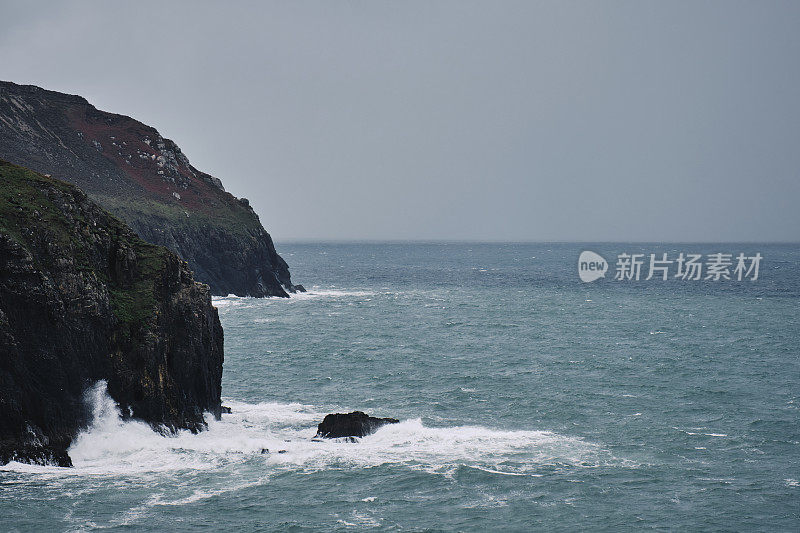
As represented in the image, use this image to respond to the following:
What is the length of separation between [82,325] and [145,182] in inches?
3863

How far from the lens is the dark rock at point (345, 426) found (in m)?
41.4

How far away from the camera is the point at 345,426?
41.6m

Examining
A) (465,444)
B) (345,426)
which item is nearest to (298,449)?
(345,426)

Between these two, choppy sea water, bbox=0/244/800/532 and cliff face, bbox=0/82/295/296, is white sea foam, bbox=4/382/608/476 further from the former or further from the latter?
cliff face, bbox=0/82/295/296

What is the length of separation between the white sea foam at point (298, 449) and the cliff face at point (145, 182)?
70.7m

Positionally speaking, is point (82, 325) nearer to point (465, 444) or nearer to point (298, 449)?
point (298, 449)

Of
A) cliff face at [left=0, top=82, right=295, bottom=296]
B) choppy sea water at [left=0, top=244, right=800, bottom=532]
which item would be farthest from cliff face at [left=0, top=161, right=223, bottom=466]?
cliff face at [left=0, top=82, right=295, bottom=296]

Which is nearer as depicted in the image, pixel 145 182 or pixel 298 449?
pixel 298 449

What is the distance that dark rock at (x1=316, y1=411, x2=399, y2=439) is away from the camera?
1631 inches

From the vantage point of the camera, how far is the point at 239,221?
129125 mm

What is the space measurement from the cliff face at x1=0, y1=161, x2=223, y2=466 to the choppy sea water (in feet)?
4.61

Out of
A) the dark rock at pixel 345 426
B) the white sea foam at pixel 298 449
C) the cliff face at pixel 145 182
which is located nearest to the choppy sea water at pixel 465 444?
the white sea foam at pixel 298 449

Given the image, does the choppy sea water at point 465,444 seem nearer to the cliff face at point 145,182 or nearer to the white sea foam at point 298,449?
the white sea foam at point 298,449

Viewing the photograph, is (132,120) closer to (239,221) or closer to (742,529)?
(239,221)
